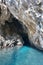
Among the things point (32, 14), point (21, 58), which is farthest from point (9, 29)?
point (21, 58)

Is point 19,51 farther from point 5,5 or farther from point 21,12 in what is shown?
point 5,5

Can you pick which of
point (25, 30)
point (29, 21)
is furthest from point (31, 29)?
point (25, 30)

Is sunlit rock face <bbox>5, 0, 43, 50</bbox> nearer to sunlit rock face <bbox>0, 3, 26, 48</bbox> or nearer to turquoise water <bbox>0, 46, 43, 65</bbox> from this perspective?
sunlit rock face <bbox>0, 3, 26, 48</bbox>

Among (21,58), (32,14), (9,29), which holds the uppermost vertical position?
(32,14)

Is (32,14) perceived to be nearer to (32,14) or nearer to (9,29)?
(32,14)

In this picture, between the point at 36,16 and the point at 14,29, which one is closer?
the point at 36,16

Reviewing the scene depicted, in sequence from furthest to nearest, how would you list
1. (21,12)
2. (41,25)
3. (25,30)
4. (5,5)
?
(25,30)
(5,5)
(21,12)
(41,25)

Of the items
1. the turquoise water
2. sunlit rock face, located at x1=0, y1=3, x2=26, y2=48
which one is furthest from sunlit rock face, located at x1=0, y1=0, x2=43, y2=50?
the turquoise water

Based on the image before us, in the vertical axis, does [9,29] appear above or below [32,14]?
below

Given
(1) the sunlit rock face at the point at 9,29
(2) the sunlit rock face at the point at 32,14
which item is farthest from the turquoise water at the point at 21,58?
(1) the sunlit rock face at the point at 9,29
